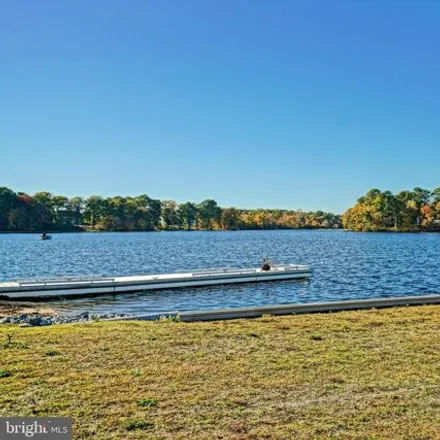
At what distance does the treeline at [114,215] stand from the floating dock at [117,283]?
122 metres

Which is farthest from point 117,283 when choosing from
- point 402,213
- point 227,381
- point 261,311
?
point 402,213

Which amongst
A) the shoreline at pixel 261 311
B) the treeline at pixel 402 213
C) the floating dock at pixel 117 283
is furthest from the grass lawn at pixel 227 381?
the treeline at pixel 402 213

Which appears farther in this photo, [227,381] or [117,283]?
[117,283]

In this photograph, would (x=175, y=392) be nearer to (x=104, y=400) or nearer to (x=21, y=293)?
(x=104, y=400)

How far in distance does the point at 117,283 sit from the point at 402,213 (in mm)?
130388

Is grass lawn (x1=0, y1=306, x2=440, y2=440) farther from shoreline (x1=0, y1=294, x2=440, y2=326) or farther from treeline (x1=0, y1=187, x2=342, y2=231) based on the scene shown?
treeline (x1=0, y1=187, x2=342, y2=231)

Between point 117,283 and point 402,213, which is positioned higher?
point 402,213

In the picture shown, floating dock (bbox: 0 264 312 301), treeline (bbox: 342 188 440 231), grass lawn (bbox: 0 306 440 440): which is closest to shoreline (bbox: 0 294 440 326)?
grass lawn (bbox: 0 306 440 440)

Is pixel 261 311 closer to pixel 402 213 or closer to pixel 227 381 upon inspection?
pixel 227 381

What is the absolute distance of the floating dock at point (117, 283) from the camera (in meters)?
25.3

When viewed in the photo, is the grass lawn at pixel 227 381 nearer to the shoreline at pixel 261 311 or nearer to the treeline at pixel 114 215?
the shoreline at pixel 261 311

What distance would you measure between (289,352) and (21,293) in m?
21.4

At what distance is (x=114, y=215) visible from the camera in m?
159

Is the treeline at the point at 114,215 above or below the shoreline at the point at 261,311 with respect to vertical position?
above
